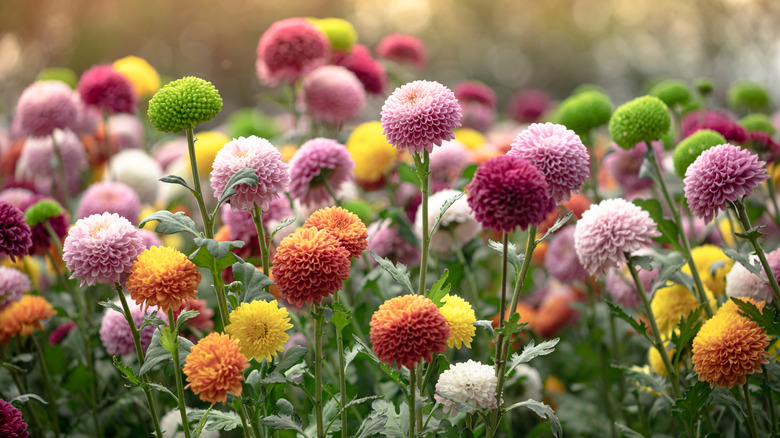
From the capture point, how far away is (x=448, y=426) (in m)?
1.20

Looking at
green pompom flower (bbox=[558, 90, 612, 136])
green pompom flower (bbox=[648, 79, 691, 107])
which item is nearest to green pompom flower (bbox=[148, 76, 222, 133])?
green pompom flower (bbox=[558, 90, 612, 136])

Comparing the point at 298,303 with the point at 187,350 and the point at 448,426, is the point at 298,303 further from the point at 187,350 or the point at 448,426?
the point at 448,426

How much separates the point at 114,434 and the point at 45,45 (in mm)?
3140

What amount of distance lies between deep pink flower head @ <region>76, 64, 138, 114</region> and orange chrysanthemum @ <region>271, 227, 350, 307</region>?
5.74 feet

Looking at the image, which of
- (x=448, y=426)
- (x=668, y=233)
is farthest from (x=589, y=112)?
(x=448, y=426)

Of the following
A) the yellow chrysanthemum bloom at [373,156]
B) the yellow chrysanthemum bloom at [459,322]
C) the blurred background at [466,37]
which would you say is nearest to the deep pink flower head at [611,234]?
the yellow chrysanthemum bloom at [459,322]

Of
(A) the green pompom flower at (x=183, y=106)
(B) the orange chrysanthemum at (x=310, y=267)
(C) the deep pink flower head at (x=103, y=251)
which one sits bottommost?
(B) the orange chrysanthemum at (x=310, y=267)

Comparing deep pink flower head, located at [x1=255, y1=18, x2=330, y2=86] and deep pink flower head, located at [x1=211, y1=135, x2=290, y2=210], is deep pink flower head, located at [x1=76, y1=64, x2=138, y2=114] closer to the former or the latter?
deep pink flower head, located at [x1=255, y1=18, x2=330, y2=86]

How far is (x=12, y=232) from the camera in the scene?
1402 mm

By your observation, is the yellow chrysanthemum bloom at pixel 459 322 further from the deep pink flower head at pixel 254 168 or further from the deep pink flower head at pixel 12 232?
the deep pink flower head at pixel 12 232

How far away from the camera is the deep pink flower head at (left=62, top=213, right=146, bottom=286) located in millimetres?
1202

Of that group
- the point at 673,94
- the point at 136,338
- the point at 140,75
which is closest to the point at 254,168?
the point at 136,338

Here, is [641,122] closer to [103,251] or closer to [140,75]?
[103,251]

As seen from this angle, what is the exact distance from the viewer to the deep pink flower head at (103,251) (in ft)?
3.94
